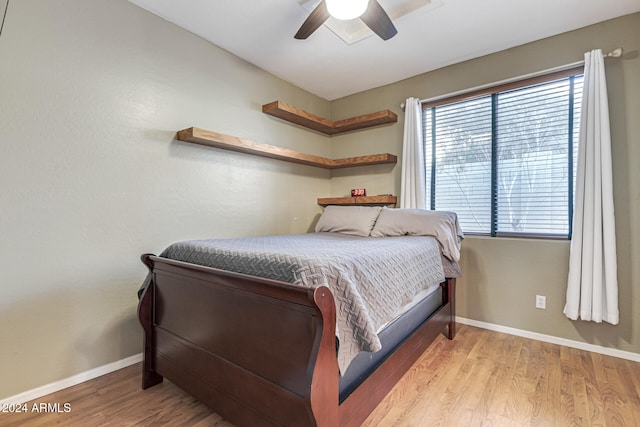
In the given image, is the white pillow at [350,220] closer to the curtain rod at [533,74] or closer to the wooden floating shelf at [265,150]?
the wooden floating shelf at [265,150]

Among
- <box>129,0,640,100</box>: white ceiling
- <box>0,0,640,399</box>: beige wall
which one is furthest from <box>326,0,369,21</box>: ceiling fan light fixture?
<box>0,0,640,399</box>: beige wall

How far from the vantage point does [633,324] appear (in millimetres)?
2094

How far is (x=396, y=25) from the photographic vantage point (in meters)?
2.29

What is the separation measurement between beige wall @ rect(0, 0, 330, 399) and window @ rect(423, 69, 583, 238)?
6.81 ft

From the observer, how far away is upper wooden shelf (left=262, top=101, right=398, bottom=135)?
9.41 feet

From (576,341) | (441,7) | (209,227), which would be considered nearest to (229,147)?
(209,227)

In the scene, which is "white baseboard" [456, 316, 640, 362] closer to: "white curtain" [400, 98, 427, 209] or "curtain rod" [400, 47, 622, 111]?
"white curtain" [400, 98, 427, 209]

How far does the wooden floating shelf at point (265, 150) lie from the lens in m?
2.21

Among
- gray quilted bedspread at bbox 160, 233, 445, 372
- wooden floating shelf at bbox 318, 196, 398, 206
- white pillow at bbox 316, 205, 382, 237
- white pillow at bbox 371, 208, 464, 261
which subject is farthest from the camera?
wooden floating shelf at bbox 318, 196, 398, 206

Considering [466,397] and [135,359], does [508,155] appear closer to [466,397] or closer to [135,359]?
[466,397]

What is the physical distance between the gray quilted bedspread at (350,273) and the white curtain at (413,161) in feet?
3.61

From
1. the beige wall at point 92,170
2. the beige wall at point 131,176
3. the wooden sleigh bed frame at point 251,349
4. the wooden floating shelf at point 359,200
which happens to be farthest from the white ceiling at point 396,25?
the wooden sleigh bed frame at point 251,349

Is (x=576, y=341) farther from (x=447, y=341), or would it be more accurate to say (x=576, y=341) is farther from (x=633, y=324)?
(x=447, y=341)

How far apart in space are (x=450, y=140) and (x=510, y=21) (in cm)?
102
